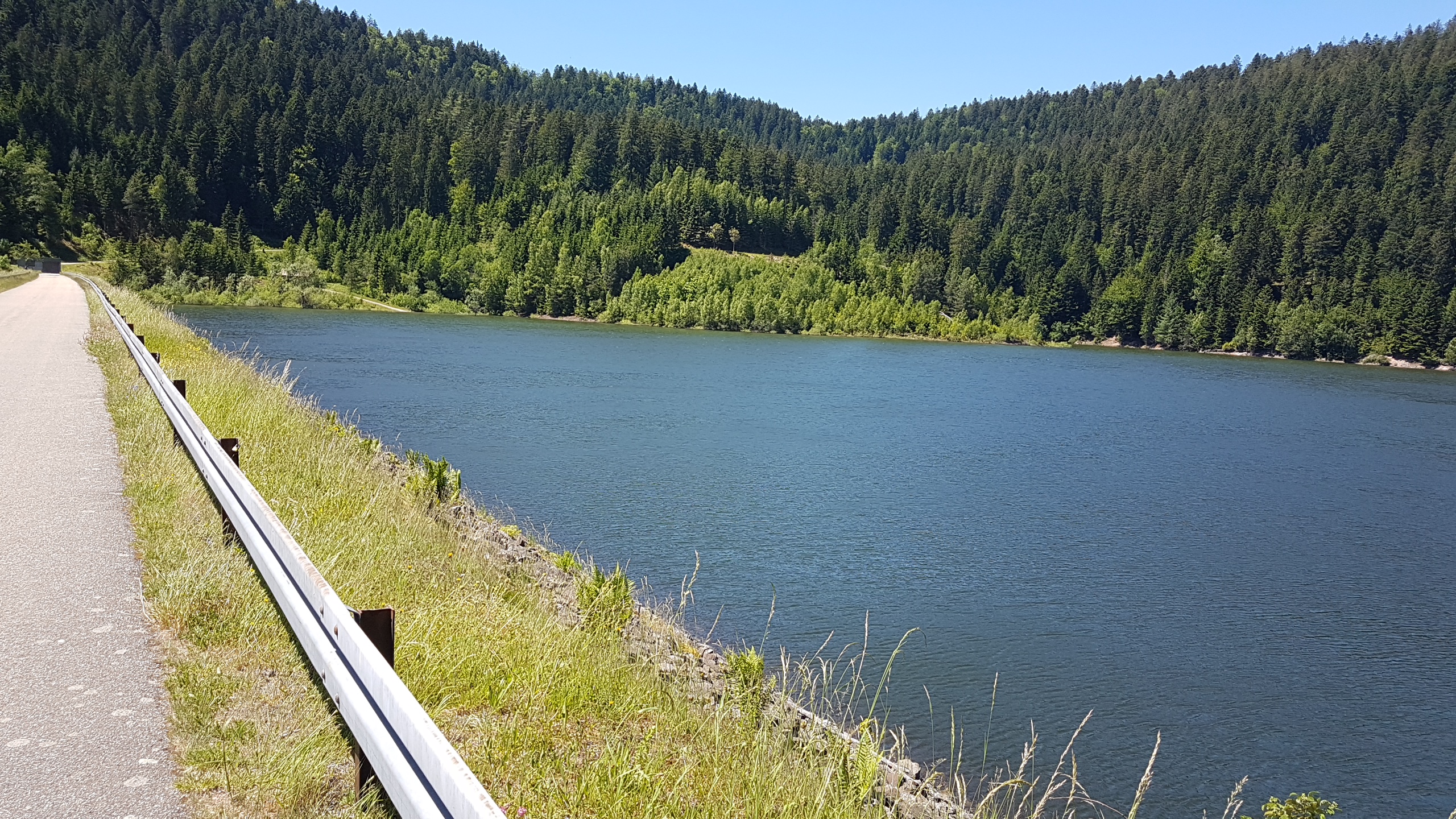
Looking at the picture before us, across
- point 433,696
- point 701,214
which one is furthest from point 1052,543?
point 701,214

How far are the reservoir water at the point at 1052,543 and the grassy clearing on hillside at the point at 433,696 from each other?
5874 millimetres

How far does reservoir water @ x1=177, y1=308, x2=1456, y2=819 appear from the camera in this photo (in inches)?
513

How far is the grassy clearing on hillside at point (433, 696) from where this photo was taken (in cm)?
464

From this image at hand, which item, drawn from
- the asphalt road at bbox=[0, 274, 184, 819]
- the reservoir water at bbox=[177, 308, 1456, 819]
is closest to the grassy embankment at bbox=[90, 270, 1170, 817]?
the asphalt road at bbox=[0, 274, 184, 819]

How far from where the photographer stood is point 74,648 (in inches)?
221

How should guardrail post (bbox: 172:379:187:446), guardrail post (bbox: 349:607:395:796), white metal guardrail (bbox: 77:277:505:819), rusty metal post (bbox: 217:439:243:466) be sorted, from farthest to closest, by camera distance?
guardrail post (bbox: 172:379:187:446) < rusty metal post (bbox: 217:439:243:466) < guardrail post (bbox: 349:607:395:796) < white metal guardrail (bbox: 77:277:505:819)

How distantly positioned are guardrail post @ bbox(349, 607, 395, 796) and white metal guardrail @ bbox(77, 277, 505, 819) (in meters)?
0.07

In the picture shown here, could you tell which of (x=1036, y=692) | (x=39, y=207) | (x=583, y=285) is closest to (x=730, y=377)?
(x=1036, y=692)

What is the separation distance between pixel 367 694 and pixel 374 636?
10.8 inches

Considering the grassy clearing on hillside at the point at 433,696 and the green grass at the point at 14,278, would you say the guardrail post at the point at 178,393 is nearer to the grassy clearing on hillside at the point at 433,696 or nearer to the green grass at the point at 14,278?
the grassy clearing on hillside at the point at 433,696

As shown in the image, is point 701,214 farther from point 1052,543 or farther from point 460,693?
point 460,693

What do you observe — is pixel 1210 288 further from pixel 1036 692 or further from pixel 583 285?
pixel 1036 692

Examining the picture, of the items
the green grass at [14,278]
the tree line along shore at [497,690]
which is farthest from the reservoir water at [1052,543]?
the green grass at [14,278]

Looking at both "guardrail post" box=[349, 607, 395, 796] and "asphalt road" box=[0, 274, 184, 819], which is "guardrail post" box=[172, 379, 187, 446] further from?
"guardrail post" box=[349, 607, 395, 796]
